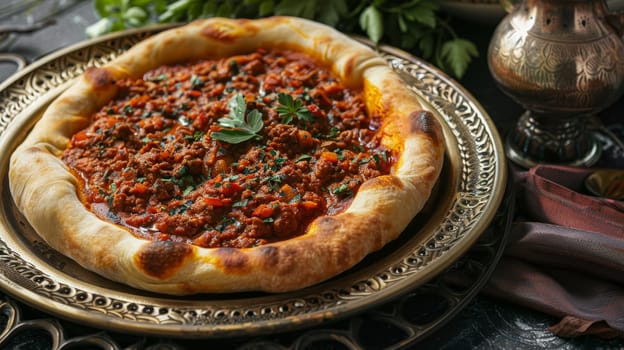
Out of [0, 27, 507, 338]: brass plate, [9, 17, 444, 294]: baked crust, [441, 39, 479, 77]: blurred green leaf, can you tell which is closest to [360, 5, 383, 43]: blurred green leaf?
[9, 17, 444, 294]: baked crust

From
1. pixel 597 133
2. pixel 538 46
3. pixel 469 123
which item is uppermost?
pixel 538 46

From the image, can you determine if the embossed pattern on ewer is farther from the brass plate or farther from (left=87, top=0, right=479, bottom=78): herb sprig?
(left=87, top=0, right=479, bottom=78): herb sprig

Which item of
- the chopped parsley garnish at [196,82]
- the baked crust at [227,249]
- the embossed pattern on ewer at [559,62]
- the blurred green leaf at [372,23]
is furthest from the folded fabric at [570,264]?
the chopped parsley garnish at [196,82]

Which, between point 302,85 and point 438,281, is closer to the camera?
point 438,281

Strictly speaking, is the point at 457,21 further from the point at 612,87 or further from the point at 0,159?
the point at 0,159

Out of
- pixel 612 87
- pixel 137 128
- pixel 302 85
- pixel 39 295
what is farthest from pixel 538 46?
pixel 39 295

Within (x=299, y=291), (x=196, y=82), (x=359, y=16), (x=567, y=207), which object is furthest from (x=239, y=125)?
(x=359, y=16)

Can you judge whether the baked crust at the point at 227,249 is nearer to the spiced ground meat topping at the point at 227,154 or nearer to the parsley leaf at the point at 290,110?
the spiced ground meat topping at the point at 227,154
